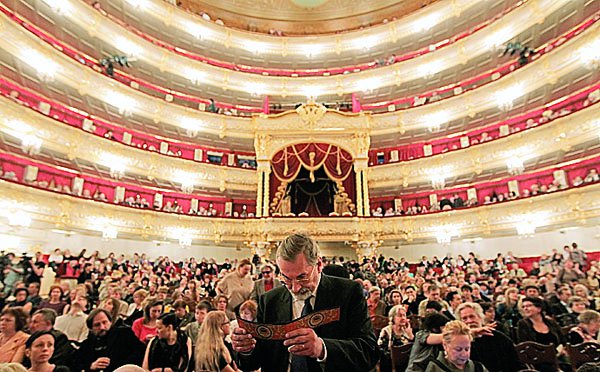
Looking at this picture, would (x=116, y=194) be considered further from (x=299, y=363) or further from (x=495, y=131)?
(x=495, y=131)

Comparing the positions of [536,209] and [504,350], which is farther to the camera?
[536,209]

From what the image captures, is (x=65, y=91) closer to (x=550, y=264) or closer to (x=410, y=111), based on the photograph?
(x=410, y=111)

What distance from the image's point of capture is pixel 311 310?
2.06 metres

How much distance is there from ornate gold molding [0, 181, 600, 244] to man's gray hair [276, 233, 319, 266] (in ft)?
47.9

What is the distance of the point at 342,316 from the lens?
80.9 inches

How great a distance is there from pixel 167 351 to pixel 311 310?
2438 mm

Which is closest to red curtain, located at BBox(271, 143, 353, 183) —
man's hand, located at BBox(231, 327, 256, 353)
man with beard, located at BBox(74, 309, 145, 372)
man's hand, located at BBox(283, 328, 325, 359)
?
man with beard, located at BBox(74, 309, 145, 372)

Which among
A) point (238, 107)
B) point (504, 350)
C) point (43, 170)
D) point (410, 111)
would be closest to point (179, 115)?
point (238, 107)

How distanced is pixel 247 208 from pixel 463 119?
557 inches

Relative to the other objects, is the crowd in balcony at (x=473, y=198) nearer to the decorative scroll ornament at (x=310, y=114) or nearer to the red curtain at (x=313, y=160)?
the red curtain at (x=313, y=160)

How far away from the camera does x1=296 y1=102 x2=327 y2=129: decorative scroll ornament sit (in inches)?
840

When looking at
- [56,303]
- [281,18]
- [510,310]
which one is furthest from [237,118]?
[510,310]

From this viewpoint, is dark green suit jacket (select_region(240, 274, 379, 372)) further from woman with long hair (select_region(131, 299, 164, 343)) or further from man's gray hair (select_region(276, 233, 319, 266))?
woman with long hair (select_region(131, 299, 164, 343))

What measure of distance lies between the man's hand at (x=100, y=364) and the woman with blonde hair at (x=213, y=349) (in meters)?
1.08
